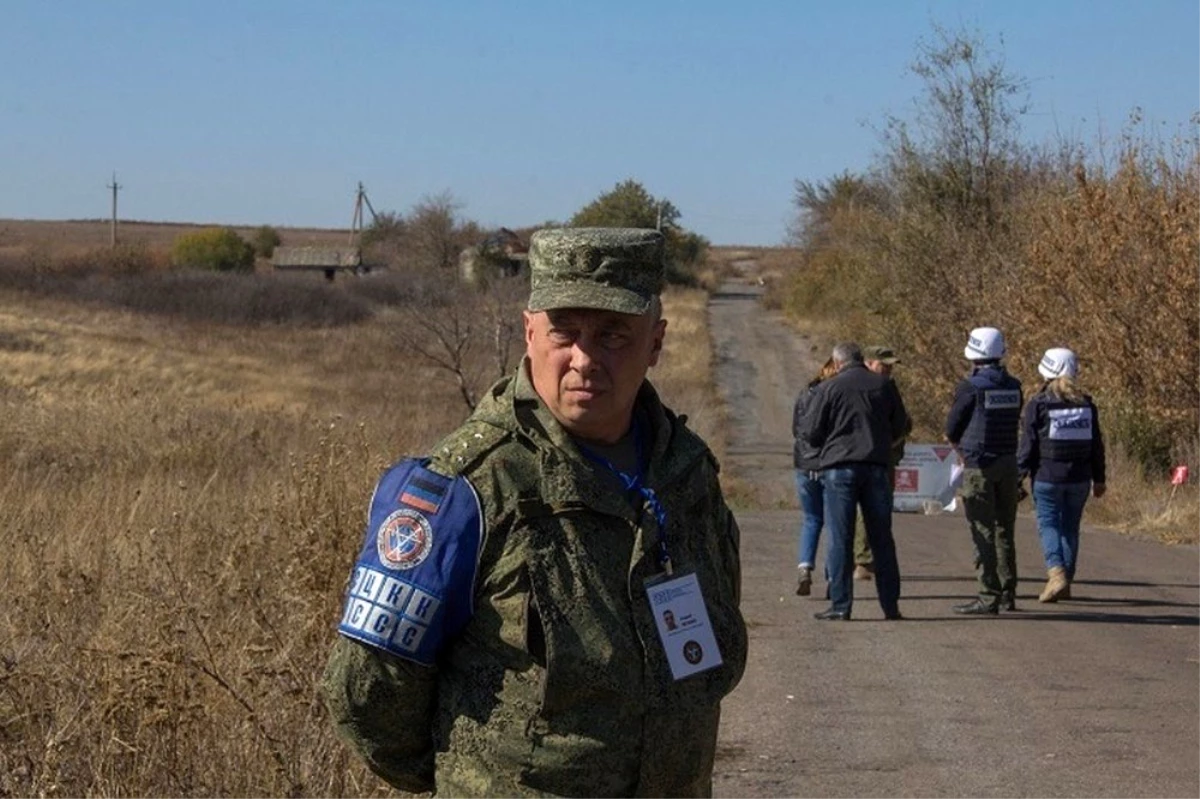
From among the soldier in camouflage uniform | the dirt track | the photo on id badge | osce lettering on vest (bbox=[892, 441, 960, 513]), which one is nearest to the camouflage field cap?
the soldier in camouflage uniform

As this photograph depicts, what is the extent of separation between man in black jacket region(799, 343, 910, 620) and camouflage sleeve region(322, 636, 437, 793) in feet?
26.9

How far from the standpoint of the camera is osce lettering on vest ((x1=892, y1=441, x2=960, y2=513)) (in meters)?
21.5

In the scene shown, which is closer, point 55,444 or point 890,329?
point 55,444

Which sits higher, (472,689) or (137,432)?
(472,689)

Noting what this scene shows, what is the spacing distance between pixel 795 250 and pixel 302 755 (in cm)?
7278

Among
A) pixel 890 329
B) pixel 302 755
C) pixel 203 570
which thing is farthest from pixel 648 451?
pixel 890 329

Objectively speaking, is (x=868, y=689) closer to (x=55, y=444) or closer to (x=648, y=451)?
(x=648, y=451)

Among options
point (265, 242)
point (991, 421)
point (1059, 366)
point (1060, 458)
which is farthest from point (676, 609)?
point (265, 242)

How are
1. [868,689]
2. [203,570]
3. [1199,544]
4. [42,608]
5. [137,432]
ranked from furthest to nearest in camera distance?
[137,432] < [1199,544] < [868,689] < [203,570] < [42,608]

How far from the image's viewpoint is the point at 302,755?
18.2 feet

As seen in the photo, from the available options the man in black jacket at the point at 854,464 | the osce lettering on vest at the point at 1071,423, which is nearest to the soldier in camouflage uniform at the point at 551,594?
the man in black jacket at the point at 854,464

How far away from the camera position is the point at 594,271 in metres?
3.33

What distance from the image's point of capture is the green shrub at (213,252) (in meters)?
111

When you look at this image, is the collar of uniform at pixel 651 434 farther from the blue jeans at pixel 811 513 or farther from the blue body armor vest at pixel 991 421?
the blue jeans at pixel 811 513
